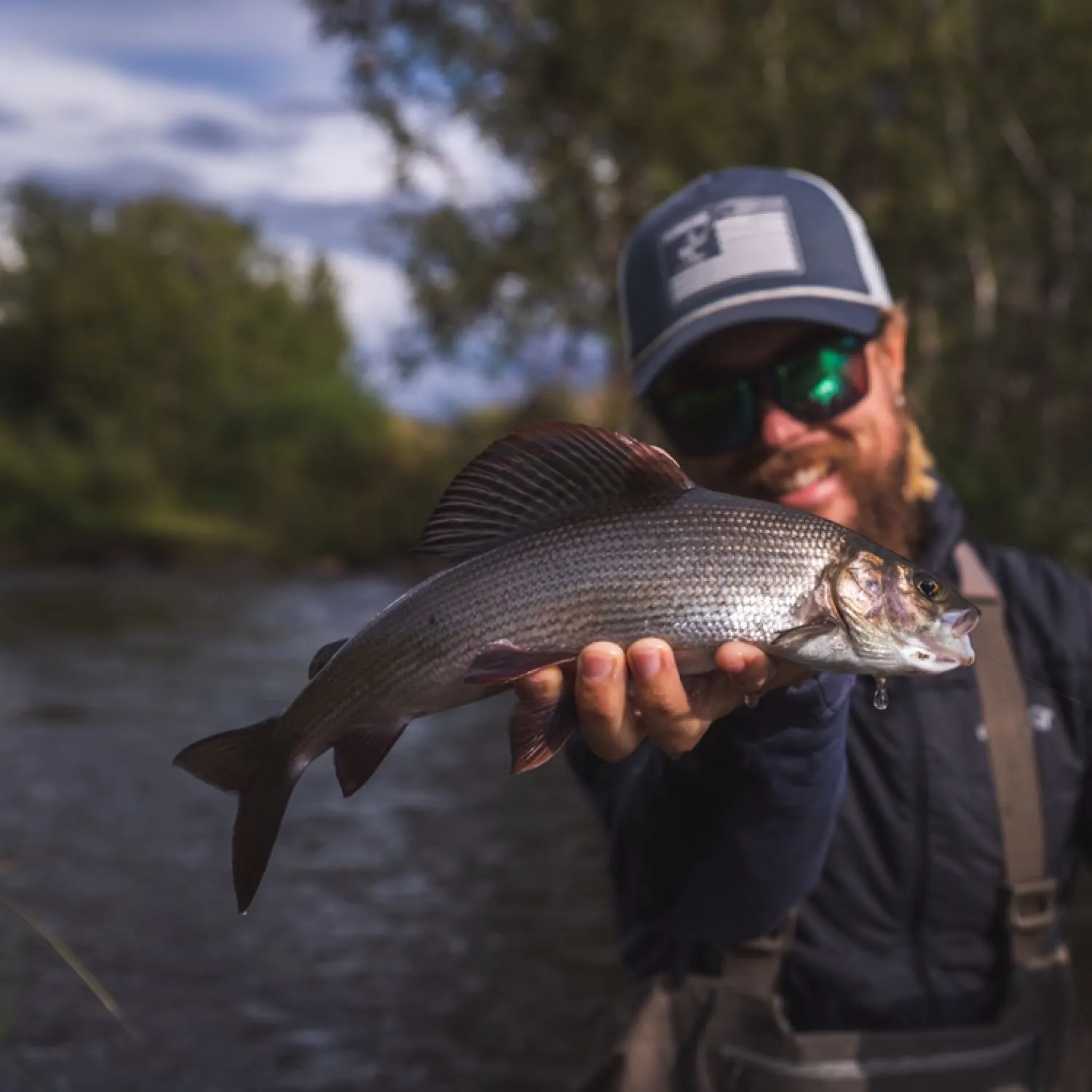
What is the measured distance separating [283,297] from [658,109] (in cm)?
3728

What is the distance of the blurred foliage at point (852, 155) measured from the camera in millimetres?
14164

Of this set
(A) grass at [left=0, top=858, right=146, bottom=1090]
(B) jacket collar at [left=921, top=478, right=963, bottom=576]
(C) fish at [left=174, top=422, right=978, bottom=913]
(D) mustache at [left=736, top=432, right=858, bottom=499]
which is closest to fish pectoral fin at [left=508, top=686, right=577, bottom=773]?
(C) fish at [left=174, top=422, right=978, bottom=913]

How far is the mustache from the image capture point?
3.15 m

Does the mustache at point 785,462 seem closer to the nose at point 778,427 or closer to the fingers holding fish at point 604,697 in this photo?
the nose at point 778,427

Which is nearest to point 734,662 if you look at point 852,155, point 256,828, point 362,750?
point 362,750

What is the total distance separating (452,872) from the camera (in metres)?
7.94

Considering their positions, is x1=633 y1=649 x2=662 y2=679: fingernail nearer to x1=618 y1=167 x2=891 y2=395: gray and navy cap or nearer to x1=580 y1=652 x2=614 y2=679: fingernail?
x1=580 y1=652 x2=614 y2=679: fingernail

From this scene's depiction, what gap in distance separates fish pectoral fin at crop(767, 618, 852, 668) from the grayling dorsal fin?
290 millimetres

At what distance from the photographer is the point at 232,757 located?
2.30 meters

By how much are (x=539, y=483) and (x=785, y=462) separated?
1.00m

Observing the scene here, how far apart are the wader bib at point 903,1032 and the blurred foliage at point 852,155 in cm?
859

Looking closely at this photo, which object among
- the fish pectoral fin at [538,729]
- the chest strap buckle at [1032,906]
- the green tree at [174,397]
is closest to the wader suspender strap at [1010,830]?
the chest strap buckle at [1032,906]

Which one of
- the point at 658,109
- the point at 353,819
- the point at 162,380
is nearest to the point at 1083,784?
the point at 353,819

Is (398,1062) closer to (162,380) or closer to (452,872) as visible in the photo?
(452,872)
